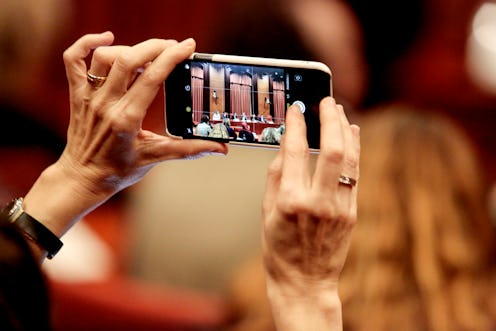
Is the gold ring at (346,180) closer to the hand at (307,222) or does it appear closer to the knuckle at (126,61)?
the hand at (307,222)

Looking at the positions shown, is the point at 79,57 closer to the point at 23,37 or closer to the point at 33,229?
the point at 33,229

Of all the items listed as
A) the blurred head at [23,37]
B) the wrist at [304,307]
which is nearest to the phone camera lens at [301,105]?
the wrist at [304,307]

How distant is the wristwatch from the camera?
3.64 ft

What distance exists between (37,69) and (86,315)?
2.37 m

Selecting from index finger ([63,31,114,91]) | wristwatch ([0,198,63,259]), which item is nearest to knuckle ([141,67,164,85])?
index finger ([63,31,114,91])

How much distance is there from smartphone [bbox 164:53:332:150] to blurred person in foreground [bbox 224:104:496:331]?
0.51 meters

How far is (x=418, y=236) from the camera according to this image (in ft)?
5.32

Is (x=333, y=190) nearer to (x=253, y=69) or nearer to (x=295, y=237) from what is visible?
(x=295, y=237)

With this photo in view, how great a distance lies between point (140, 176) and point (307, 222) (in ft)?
0.94

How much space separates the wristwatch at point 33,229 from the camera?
111 cm

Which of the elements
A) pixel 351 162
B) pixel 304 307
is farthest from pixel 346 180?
pixel 304 307

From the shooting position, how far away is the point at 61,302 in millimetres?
1737

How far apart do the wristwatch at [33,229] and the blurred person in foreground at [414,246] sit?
54cm

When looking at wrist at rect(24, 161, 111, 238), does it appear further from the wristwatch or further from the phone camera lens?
the phone camera lens
